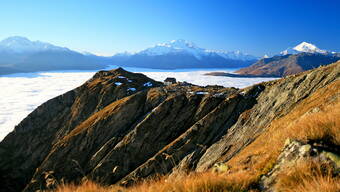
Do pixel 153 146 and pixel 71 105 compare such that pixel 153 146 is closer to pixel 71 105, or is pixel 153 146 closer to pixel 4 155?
pixel 71 105

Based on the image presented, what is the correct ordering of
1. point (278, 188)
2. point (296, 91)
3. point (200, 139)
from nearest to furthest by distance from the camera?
point (278, 188) < point (296, 91) < point (200, 139)

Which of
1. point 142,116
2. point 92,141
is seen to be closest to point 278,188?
point 142,116

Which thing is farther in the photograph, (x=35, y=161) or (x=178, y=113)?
(x=35, y=161)

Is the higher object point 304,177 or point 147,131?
point 304,177

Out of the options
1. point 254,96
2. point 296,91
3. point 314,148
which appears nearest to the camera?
point 314,148

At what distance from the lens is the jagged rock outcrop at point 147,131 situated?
33625 millimetres

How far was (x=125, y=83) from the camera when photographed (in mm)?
69438

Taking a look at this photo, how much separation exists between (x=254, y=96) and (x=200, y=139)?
13.3 m

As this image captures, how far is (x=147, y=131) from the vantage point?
1754 inches

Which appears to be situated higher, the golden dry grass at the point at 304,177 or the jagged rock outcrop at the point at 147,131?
the golden dry grass at the point at 304,177

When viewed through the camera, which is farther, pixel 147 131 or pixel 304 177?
pixel 147 131

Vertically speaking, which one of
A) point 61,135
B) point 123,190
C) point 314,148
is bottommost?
point 61,135

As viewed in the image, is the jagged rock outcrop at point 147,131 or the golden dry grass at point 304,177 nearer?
the golden dry grass at point 304,177

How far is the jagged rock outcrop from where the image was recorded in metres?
33.6
